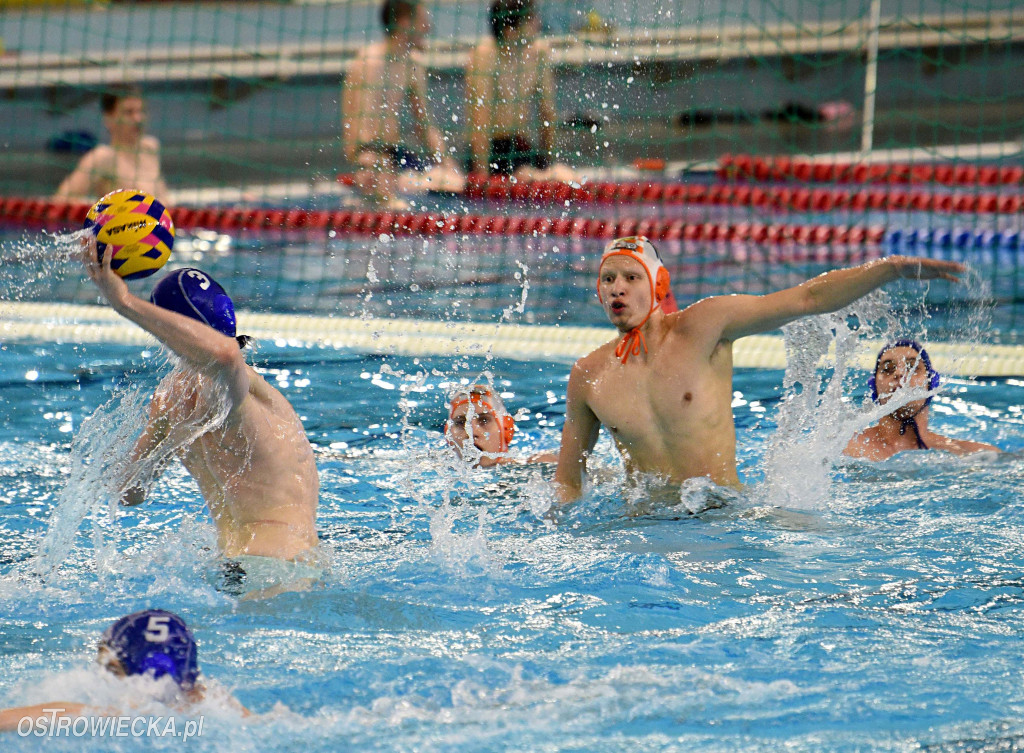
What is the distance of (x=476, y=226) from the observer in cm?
753

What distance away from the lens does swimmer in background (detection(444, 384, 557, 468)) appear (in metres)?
4.22

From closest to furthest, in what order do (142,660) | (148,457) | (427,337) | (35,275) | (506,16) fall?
1. (142,660)
2. (148,457)
3. (427,337)
4. (35,275)
5. (506,16)

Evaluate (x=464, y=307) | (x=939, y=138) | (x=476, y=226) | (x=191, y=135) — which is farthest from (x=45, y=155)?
(x=939, y=138)

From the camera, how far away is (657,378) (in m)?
3.64

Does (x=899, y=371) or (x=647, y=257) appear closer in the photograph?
(x=647, y=257)

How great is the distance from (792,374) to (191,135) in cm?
953

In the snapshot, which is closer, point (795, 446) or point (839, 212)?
point (795, 446)

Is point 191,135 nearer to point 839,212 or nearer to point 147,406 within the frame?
point 839,212

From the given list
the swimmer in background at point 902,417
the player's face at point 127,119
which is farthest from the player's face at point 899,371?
the player's face at point 127,119

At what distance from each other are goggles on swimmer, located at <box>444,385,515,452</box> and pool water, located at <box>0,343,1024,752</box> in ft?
0.54

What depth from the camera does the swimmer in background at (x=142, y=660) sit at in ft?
7.25

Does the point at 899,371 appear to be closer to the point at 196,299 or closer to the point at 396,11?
the point at 196,299

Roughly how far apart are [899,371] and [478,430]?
146 cm

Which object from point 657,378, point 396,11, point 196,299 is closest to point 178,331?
point 196,299
